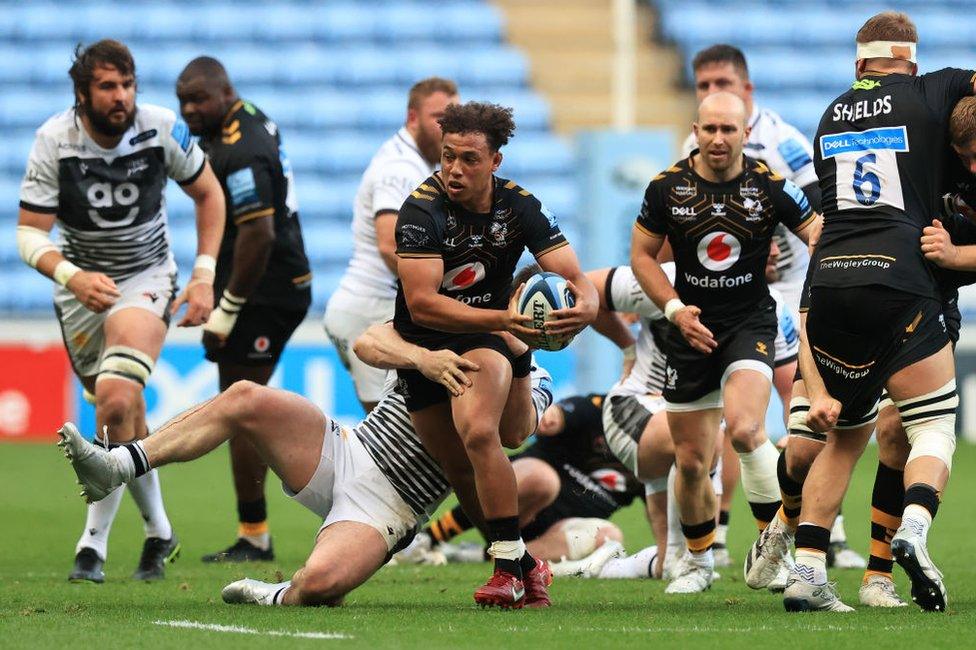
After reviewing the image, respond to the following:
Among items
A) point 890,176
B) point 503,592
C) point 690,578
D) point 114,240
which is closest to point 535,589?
point 503,592

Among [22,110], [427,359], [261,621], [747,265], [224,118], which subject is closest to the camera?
[261,621]

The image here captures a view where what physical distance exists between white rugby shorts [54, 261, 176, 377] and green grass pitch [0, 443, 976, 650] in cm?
98

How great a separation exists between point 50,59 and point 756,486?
45.3 ft

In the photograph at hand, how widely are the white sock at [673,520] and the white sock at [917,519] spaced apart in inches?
73.2

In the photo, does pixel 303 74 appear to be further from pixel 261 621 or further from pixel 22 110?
pixel 261 621

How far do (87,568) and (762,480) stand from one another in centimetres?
286

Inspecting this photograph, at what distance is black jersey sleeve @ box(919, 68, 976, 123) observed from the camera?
18.5ft

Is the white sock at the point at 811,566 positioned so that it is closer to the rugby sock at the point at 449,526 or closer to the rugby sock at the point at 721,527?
the rugby sock at the point at 721,527

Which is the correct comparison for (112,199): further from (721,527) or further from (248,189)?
(721,527)

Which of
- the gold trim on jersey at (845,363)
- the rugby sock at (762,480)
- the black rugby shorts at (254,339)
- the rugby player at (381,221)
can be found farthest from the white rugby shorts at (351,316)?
the gold trim on jersey at (845,363)

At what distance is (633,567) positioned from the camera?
7578 millimetres

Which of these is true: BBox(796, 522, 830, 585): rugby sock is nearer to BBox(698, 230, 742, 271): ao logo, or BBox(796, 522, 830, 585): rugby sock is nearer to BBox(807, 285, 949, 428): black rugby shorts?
BBox(807, 285, 949, 428): black rugby shorts

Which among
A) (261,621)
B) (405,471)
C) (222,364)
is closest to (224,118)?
(222,364)

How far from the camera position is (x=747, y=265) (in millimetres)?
6660
